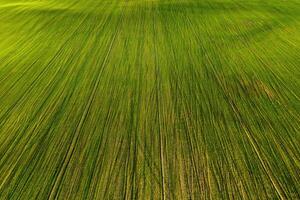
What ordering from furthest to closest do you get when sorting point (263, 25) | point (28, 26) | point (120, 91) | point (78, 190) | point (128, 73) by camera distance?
point (28, 26), point (263, 25), point (128, 73), point (120, 91), point (78, 190)

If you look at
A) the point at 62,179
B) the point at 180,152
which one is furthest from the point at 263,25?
the point at 62,179

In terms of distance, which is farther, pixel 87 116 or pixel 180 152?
pixel 87 116

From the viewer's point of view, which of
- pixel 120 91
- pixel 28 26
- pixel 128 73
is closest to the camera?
pixel 120 91

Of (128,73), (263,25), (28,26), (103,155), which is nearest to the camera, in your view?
(103,155)

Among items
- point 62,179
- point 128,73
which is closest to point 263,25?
point 128,73

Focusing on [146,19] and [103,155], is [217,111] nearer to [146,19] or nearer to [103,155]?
[103,155]

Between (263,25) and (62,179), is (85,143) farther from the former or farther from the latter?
(263,25)
